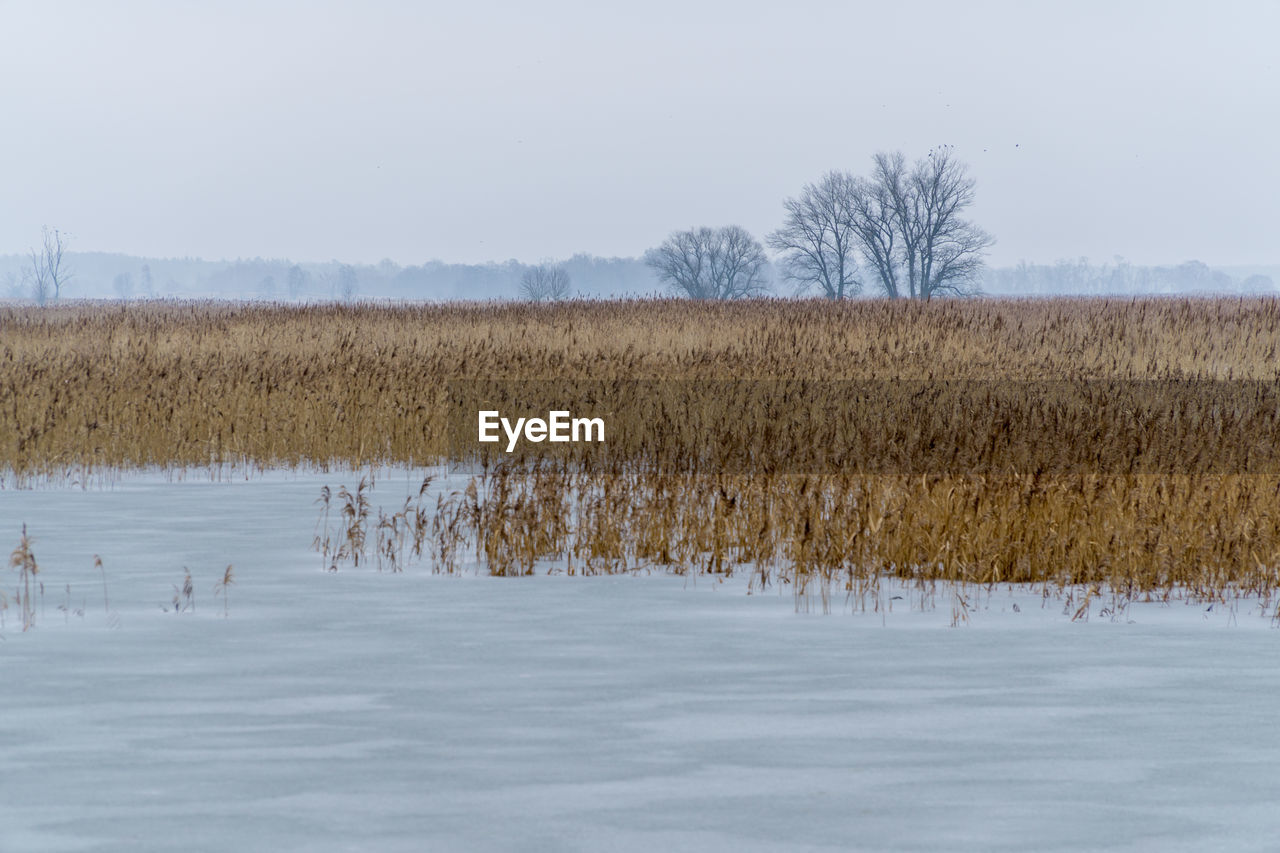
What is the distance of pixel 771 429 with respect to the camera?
11.3 metres

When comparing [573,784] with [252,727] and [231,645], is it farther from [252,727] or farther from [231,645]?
[231,645]

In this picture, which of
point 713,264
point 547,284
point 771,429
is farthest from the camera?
point 547,284

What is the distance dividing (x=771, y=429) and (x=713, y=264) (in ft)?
277

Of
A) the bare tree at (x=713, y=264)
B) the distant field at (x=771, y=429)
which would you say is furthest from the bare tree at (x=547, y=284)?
the distant field at (x=771, y=429)

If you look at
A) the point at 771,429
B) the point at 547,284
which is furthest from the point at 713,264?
the point at 771,429

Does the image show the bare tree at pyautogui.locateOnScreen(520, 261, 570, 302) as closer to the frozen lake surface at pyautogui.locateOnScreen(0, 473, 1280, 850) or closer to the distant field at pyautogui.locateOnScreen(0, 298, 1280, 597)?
the distant field at pyautogui.locateOnScreen(0, 298, 1280, 597)

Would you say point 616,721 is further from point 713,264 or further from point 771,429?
point 713,264

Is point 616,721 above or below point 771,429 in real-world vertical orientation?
below

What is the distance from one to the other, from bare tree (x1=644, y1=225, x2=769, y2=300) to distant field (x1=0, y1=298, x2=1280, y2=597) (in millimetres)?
68533

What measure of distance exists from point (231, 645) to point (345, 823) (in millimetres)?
2421

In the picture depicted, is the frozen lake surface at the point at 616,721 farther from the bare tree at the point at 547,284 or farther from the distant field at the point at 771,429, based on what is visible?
the bare tree at the point at 547,284

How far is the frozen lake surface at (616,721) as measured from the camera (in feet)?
11.9

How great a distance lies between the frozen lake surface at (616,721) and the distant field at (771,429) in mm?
587

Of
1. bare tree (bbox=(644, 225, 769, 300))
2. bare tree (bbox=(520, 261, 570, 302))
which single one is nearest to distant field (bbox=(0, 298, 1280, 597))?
bare tree (bbox=(644, 225, 769, 300))
